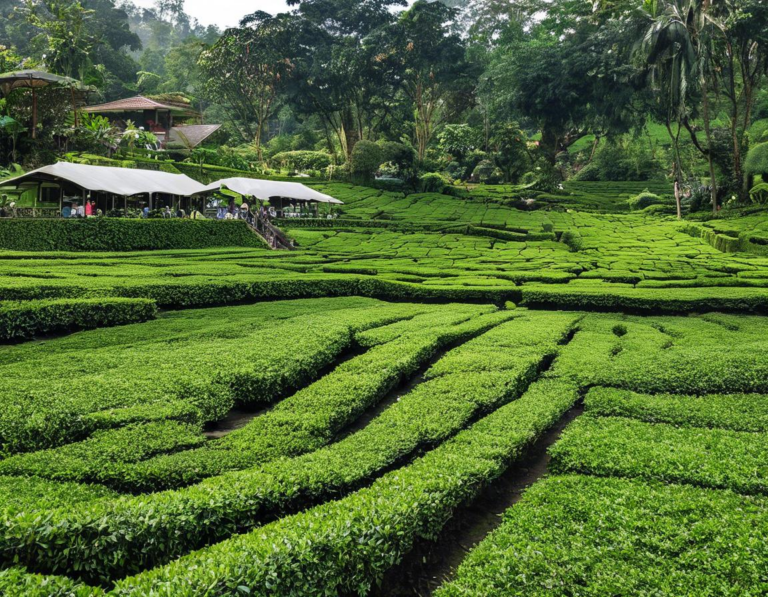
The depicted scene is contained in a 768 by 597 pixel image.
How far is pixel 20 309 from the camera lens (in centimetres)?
891

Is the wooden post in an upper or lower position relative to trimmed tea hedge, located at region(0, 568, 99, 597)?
upper

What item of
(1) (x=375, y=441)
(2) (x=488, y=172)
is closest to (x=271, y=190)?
(2) (x=488, y=172)

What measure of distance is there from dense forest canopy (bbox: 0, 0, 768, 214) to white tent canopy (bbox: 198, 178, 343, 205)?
36.0 ft

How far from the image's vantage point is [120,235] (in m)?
19.2

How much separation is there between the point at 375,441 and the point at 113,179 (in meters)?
21.7

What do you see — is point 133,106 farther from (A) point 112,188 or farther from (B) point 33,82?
(A) point 112,188

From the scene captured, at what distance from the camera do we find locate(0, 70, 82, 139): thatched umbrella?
30547 mm

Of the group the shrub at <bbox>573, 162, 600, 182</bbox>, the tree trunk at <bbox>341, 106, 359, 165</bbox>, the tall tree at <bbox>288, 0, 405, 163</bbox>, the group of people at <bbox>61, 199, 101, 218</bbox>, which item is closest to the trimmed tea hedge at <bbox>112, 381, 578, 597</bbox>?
the group of people at <bbox>61, 199, 101, 218</bbox>

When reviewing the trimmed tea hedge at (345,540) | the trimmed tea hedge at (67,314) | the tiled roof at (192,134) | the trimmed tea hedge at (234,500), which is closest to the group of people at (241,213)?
the trimmed tea hedge at (67,314)

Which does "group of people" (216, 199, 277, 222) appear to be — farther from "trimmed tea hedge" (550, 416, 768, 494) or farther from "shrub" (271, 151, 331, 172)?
"trimmed tea hedge" (550, 416, 768, 494)

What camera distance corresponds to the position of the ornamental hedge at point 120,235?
17.1m

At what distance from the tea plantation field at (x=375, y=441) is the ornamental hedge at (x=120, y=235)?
560 centimetres

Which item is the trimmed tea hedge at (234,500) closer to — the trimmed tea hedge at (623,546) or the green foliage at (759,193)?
the trimmed tea hedge at (623,546)

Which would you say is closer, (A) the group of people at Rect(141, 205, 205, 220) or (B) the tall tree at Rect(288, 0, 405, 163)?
(A) the group of people at Rect(141, 205, 205, 220)
